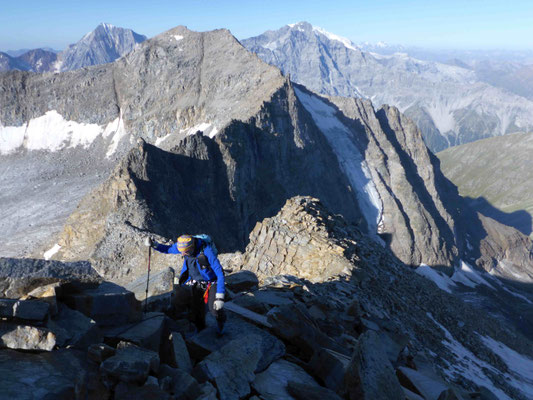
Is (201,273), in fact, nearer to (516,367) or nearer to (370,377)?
(370,377)

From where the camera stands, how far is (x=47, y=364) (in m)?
6.47

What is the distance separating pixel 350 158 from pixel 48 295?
366 ft

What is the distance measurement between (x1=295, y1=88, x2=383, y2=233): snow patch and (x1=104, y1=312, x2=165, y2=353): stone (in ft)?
325

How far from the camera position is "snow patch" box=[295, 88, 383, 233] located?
4257 inches

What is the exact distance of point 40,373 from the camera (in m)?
6.18

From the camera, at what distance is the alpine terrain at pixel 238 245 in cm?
743

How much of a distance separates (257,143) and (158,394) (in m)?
65.9

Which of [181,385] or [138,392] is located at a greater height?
[138,392]

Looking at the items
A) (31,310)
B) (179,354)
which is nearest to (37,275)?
(31,310)

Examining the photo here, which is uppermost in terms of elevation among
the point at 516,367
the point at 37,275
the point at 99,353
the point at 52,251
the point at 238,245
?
the point at 37,275

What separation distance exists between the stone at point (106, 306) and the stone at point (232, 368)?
93.5 inches

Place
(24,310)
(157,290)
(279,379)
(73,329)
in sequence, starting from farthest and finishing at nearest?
(157,290), (279,379), (73,329), (24,310)

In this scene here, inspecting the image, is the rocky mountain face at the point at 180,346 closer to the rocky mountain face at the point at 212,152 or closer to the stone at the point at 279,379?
the stone at the point at 279,379

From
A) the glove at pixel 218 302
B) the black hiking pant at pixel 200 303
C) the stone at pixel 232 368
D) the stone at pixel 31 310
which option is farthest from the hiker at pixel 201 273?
the stone at pixel 31 310
